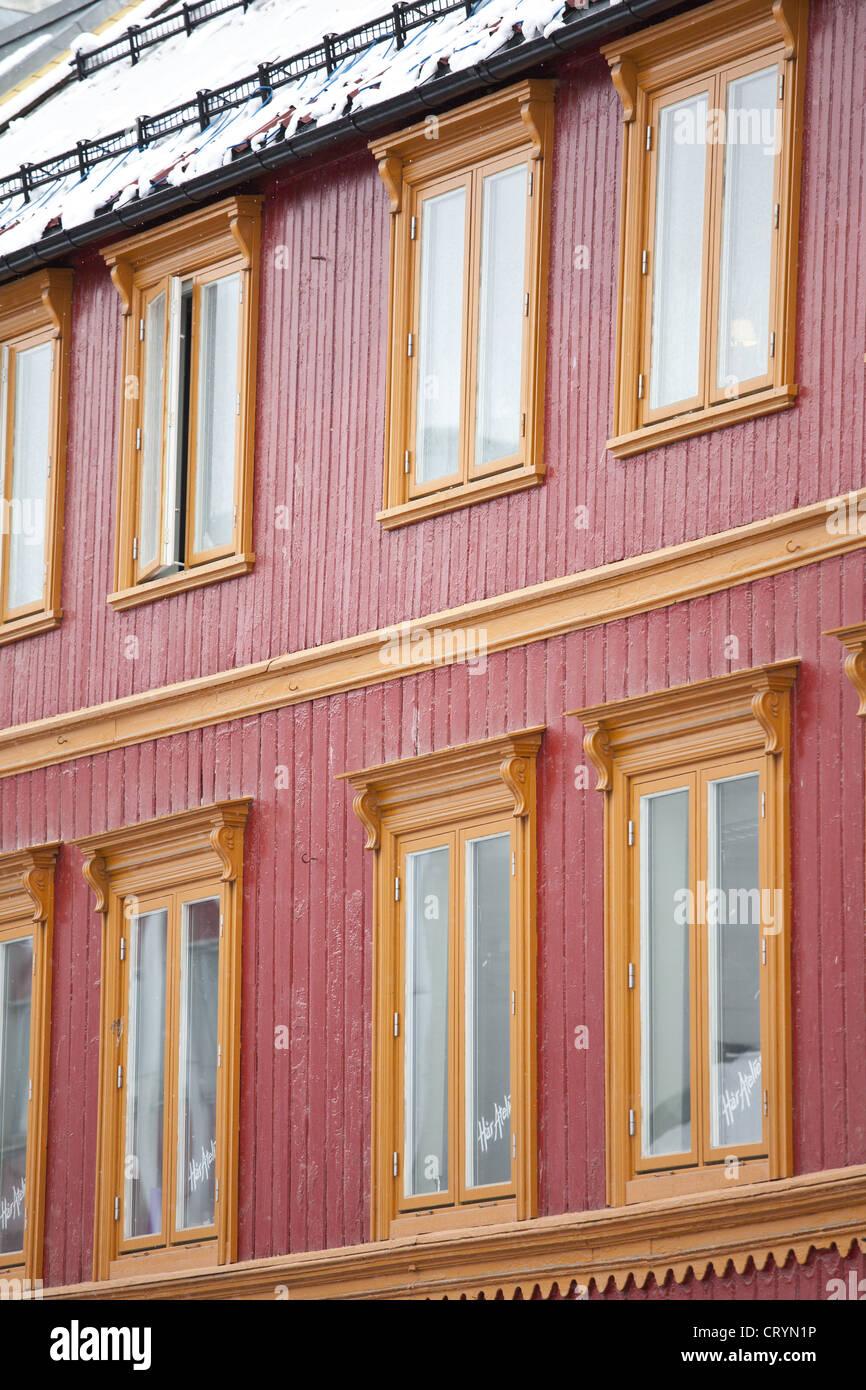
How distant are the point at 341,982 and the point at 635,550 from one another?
3687 millimetres

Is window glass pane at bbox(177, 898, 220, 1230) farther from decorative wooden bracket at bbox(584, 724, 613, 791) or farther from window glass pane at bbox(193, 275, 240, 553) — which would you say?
decorative wooden bracket at bbox(584, 724, 613, 791)

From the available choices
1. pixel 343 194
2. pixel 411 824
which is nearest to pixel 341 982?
pixel 411 824

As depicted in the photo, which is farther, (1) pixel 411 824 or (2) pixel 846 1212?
(1) pixel 411 824

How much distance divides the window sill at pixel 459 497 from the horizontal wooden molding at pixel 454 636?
2.32ft

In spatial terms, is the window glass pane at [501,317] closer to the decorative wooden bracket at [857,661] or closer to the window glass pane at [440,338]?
the window glass pane at [440,338]

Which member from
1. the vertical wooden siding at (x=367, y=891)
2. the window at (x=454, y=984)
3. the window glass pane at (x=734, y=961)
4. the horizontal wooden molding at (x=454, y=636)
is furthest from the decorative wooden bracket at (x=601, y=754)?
the window glass pane at (x=734, y=961)

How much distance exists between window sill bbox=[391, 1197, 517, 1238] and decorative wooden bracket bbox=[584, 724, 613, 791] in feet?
8.71

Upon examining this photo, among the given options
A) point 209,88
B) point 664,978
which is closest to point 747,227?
point 664,978

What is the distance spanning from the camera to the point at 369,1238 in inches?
789

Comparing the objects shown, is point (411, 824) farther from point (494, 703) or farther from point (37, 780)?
point (37, 780)

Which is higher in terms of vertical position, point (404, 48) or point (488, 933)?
point (404, 48)

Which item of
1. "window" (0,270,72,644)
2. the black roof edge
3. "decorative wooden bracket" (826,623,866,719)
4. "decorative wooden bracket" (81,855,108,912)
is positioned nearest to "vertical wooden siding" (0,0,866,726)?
"window" (0,270,72,644)

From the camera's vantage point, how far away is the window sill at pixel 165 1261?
21234 millimetres

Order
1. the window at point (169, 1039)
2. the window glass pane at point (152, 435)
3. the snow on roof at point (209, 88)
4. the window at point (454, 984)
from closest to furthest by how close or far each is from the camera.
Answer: the window at point (454, 984)
the snow on roof at point (209, 88)
the window at point (169, 1039)
the window glass pane at point (152, 435)
